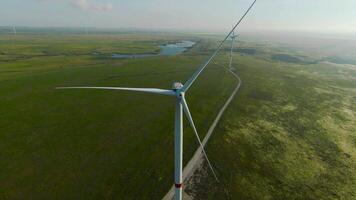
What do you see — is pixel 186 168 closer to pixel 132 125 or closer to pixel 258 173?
pixel 258 173

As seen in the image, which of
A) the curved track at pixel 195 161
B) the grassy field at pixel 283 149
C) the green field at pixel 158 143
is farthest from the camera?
the grassy field at pixel 283 149

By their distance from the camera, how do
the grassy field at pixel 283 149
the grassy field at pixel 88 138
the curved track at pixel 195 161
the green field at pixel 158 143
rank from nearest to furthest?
the curved track at pixel 195 161 < the grassy field at pixel 88 138 < the green field at pixel 158 143 < the grassy field at pixel 283 149

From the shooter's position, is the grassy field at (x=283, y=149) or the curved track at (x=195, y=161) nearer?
the curved track at (x=195, y=161)

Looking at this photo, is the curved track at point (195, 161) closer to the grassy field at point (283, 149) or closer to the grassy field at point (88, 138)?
the grassy field at point (88, 138)

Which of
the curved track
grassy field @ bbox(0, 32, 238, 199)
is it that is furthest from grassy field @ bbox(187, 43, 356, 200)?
grassy field @ bbox(0, 32, 238, 199)

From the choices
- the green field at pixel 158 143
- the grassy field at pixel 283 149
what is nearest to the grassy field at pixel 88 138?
the green field at pixel 158 143

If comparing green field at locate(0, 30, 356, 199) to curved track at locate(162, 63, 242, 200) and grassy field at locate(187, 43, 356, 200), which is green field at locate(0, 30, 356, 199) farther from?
curved track at locate(162, 63, 242, 200)

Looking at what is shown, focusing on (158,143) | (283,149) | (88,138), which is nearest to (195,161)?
(158,143)

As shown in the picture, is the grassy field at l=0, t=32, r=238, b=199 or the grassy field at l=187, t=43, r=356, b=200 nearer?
the grassy field at l=0, t=32, r=238, b=199

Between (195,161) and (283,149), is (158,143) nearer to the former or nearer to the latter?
(195,161)

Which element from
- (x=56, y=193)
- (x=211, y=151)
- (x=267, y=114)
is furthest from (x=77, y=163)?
(x=267, y=114)
